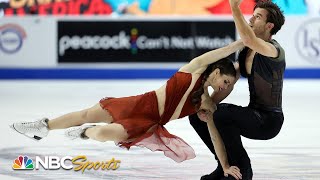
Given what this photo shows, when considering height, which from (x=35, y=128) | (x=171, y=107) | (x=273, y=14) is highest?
(x=273, y=14)

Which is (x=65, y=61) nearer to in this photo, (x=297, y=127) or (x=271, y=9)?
(x=297, y=127)

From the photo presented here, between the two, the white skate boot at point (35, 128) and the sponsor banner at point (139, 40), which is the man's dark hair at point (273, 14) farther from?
the sponsor banner at point (139, 40)

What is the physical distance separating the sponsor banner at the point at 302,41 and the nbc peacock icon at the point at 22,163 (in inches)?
268

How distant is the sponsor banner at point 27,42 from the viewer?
11156mm

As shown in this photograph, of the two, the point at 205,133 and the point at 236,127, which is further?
the point at 205,133

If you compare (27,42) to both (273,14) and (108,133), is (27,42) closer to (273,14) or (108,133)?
(108,133)

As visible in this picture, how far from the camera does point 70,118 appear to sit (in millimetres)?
4504

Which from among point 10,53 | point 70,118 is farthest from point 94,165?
point 10,53

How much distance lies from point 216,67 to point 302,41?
23.7 ft

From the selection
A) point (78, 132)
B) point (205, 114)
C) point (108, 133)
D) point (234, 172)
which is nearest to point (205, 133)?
point (205, 114)

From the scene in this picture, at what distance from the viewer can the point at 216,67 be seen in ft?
14.0

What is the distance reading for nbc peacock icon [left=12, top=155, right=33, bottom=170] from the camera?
190 inches

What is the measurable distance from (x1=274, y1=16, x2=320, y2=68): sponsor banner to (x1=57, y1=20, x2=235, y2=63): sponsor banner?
0.79 m

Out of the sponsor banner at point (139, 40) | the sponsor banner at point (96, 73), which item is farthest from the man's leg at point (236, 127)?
the sponsor banner at point (139, 40)
